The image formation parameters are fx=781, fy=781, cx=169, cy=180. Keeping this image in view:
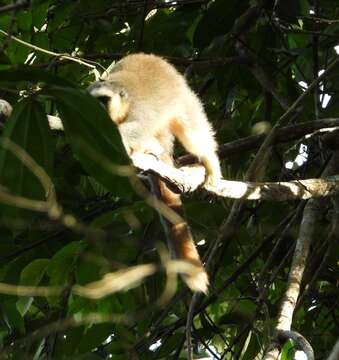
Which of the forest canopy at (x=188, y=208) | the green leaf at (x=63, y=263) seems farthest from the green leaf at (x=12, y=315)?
the green leaf at (x=63, y=263)

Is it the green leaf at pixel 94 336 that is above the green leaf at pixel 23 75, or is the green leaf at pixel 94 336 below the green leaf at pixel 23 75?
below

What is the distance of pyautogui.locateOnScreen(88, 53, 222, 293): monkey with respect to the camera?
12.1 feet

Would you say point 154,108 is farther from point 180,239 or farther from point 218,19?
point 180,239

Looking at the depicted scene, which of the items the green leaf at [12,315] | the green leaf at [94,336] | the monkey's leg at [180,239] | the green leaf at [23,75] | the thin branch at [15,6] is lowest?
the green leaf at [94,336]

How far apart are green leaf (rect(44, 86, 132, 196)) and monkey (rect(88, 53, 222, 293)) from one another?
1486mm

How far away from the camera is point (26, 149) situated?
2.01 metres

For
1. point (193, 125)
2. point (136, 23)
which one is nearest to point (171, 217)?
point (193, 125)

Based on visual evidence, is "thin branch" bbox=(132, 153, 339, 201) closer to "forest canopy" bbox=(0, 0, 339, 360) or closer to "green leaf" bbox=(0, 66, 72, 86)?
"forest canopy" bbox=(0, 0, 339, 360)

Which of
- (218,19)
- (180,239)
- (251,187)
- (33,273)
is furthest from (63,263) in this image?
(218,19)

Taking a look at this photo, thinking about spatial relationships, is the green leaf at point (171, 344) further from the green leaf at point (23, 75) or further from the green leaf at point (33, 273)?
the green leaf at point (23, 75)

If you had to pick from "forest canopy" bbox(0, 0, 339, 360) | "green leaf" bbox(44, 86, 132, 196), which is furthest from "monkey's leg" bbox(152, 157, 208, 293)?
"green leaf" bbox(44, 86, 132, 196)

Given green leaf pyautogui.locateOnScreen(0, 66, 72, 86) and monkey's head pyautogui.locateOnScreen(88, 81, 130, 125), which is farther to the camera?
monkey's head pyautogui.locateOnScreen(88, 81, 130, 125)

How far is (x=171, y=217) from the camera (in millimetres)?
3123

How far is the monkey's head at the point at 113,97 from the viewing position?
3.54 metres
